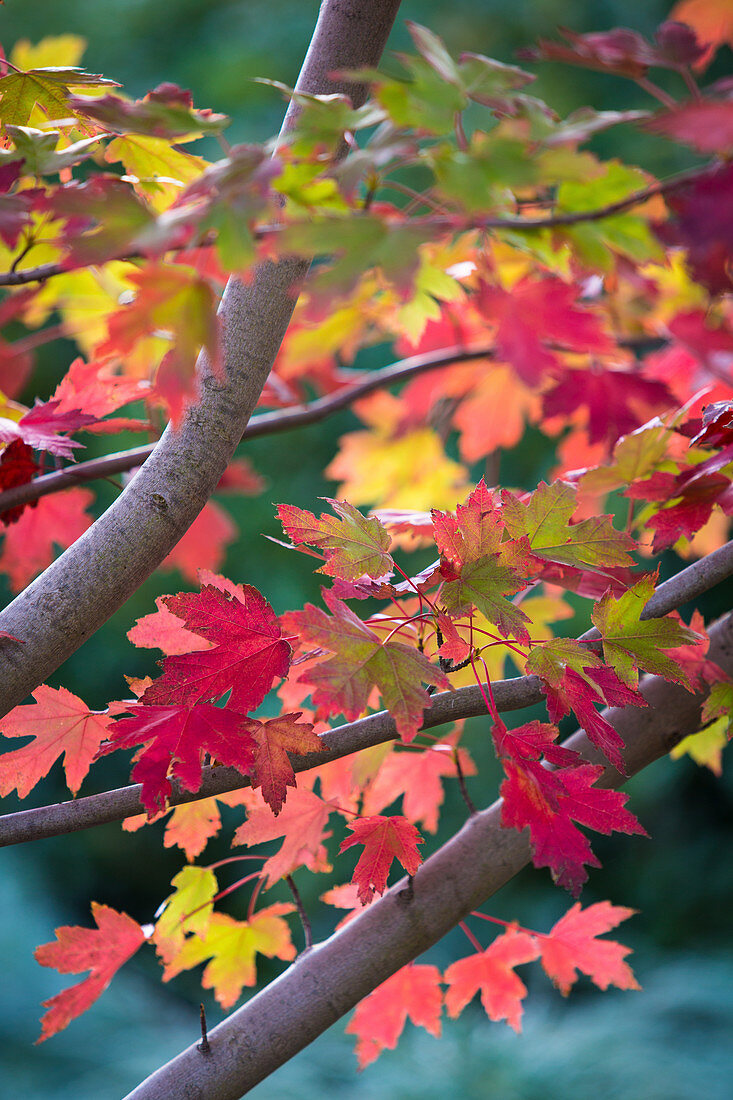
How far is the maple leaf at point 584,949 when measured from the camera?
65cm

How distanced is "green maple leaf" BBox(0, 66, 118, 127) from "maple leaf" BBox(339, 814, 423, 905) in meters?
0.48

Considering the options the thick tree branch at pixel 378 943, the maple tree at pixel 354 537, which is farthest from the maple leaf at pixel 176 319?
the thick tree branch at pixel 378 943

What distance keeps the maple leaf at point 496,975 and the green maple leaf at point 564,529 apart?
0.35m

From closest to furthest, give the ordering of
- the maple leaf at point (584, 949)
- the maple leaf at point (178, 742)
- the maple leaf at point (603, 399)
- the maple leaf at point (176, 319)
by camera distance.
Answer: the maple leaf at point (176, 319), the maple leaf at point (178, 742), the maple leaf at point (584, 949), the maple leaf at point (603, 399)

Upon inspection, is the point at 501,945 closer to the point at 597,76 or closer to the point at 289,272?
the point at 289,272

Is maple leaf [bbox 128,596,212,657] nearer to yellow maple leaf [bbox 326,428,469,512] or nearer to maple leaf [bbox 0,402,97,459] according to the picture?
maple leaf [bbox 0,402,97,459]

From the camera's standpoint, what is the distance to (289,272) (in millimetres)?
537

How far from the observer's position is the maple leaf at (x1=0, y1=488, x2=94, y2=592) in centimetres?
74

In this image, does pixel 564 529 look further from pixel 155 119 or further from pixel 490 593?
pixel 155 119

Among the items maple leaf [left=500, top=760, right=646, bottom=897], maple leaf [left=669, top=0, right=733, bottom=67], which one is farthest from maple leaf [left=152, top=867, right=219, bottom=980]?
maple leaf [left=669, top=0, right=733, bottom=67]

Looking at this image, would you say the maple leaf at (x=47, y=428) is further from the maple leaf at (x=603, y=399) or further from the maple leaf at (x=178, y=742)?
the maple leaf at (x=603, y=399)

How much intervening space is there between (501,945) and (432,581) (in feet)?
1.21

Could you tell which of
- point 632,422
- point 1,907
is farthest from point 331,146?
point 1,907

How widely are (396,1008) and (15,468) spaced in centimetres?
54
